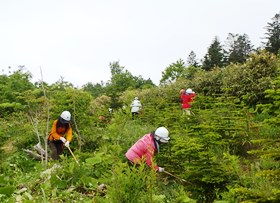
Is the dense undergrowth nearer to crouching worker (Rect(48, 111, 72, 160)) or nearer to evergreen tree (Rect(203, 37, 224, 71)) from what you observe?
crouching worker (Rect(48, 111, 72, 160))

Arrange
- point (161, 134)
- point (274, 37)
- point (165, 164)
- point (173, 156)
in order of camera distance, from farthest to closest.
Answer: point (274, 37) < point (165, 164) < point (173, 156) < point (161, 134)

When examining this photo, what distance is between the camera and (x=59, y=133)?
367 inches

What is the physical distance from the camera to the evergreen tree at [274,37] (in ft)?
118

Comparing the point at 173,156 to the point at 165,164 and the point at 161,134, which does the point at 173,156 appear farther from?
the point at 161,134

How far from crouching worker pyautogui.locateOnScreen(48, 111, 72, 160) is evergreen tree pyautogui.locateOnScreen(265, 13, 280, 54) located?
29.9 metres

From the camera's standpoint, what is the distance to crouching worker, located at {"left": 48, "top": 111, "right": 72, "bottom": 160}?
9.05 meters

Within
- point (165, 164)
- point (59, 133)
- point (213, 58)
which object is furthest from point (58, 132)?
point (213, 58)

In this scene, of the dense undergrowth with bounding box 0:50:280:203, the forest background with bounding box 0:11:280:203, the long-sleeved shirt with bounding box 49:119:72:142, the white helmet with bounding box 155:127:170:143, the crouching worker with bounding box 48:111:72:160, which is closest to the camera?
the dense undergrowth with bounding box 0:50:280:203

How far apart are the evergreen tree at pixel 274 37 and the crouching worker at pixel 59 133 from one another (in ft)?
98.1

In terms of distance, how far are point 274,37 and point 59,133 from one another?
1305 inches

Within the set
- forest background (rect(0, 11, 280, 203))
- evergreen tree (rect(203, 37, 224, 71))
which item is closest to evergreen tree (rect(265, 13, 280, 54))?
evergreen tree (rect(203, 37, 224, 71))

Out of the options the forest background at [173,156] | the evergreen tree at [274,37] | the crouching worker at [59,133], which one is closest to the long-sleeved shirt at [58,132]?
the crouching worker at [59,133]

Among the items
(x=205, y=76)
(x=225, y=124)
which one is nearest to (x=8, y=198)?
(x=225, y=124)

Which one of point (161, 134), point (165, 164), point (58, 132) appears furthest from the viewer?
point (58, 132)
